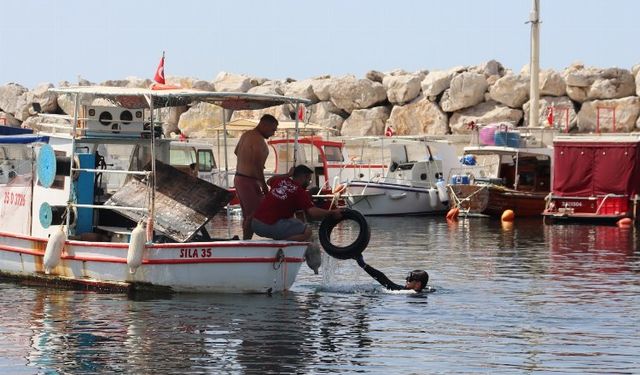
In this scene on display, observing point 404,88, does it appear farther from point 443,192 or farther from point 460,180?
point 460,180

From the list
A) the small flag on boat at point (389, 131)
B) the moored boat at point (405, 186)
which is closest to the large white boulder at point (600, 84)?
the small flag on boat at point (389, 131)

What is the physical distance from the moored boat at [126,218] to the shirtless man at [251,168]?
342mm

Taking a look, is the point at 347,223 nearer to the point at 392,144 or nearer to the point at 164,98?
the point at 392,144

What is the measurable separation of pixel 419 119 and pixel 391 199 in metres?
Result: 12.2

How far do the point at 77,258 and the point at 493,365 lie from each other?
738 cm

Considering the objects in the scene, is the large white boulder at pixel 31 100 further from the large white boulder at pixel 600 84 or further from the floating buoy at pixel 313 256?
the floating buoy at pixel 313 256

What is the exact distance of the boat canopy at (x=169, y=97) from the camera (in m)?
19.0

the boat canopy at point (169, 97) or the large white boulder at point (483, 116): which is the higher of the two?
the large white boulder at point (483, 116)

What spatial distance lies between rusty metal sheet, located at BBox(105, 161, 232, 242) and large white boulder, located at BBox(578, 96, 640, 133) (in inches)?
1248

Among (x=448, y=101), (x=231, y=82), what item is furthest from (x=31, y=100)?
(x=448, y=101)

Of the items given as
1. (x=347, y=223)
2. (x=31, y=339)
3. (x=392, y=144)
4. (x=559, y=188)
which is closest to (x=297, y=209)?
(x=31, y=339)

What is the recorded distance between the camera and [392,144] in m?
45.8

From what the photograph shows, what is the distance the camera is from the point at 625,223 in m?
38.3

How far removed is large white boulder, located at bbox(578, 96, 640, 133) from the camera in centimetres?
4959
